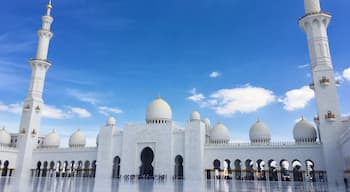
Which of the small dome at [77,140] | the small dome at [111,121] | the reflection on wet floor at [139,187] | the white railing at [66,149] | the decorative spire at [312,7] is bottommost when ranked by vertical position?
the reflection on wet floor at [139,187]

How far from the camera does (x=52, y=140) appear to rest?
36.7m

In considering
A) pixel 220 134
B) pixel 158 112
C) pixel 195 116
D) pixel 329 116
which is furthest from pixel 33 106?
pixel 329 116

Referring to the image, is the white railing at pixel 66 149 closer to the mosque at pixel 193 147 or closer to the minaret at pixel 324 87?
the mosque at pixel 193 147

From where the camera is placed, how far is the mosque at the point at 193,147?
865 inches

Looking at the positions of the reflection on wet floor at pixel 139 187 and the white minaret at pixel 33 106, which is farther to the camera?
the white minaret at pixel 33 106

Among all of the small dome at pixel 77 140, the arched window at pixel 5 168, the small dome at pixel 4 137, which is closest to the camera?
the arched window at pixel 5 168

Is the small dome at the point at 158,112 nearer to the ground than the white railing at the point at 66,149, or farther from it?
farther from it

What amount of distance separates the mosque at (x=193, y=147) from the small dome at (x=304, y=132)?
9cm

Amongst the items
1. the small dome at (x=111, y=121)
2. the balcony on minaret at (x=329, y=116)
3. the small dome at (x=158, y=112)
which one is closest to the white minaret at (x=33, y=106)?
the small dome at (x=111, y=121)

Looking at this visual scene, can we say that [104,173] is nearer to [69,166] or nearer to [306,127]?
[69,166]

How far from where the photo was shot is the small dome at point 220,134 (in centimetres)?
2970

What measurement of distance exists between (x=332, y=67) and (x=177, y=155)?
1688 centimetres

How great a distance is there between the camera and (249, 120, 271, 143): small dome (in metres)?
27.2

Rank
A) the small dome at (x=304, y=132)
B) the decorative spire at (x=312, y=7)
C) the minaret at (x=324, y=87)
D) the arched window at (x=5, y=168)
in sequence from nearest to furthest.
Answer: the minaret at (x=324, y=87) → the decorative spire at (x=312, y=7) → the small dome at (x=304, y=132) → the arched window at (x=5, y=168)
